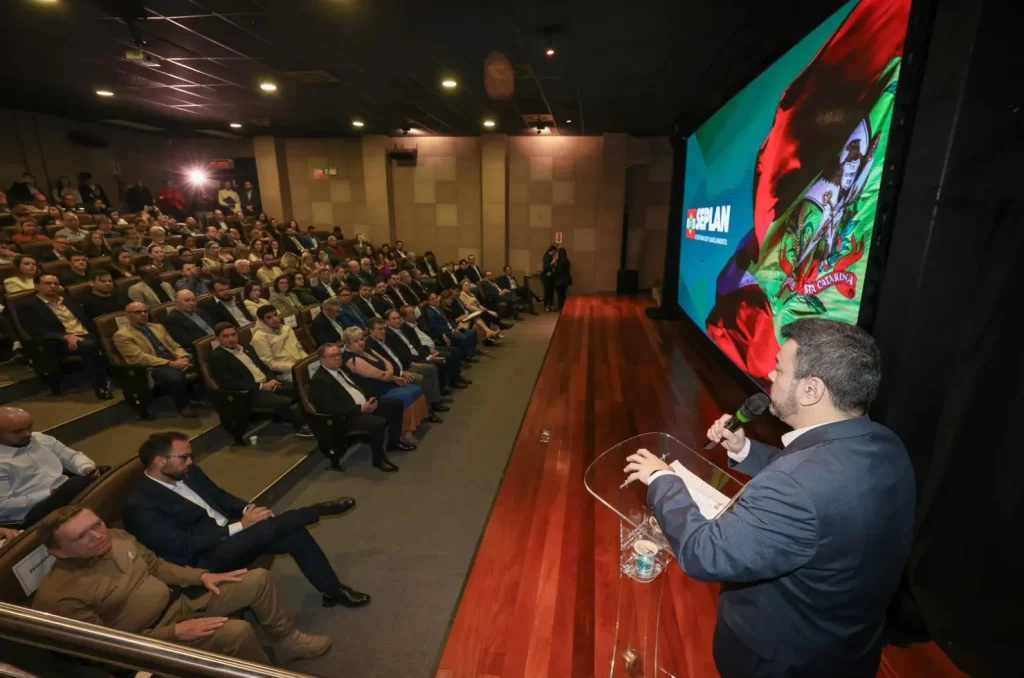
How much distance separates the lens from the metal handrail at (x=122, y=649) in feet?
2.83

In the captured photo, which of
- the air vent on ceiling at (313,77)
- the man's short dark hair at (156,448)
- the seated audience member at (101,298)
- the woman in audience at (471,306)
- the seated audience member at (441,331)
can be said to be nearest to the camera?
the man's short dark hair at (156,448)

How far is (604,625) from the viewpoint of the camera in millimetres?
2256

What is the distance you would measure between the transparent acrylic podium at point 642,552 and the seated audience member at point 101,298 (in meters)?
5.34

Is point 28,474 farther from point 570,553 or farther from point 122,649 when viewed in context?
point 570,553

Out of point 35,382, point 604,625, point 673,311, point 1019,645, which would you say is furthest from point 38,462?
point 673,311

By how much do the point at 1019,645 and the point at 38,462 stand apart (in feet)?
14.9

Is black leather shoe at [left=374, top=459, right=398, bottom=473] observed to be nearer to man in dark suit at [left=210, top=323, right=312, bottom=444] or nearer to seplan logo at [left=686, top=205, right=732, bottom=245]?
man in dark suit at [left=210, top=323, right=312, bottom=444]

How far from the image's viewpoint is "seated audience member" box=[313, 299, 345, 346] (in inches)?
201

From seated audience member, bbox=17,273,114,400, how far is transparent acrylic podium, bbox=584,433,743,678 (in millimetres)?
4634

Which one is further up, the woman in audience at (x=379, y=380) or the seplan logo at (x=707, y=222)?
the seplan logo at (x=707, y=222)

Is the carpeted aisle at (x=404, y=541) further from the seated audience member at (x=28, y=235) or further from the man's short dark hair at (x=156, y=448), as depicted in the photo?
the seated audience member at (x=28, y=235)

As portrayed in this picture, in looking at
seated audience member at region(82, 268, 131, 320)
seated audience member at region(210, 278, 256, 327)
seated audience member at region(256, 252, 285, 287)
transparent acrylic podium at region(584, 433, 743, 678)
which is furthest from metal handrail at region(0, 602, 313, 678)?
seated audience member at region(256, 252, 285, 287)

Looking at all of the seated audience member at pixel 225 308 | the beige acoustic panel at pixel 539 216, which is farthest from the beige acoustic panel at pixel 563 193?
the seated audience member at pixel 225 308

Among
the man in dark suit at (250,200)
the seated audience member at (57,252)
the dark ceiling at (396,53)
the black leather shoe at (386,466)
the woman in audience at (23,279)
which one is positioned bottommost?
the black leather shoe at (386,466)
